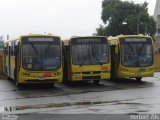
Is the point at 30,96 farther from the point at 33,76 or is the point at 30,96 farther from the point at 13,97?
the point at 33,76

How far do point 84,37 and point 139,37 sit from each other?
3.52 meters

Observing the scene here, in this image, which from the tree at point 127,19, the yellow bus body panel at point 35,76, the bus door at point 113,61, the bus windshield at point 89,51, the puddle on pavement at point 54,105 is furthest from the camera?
the tree at point 127,19

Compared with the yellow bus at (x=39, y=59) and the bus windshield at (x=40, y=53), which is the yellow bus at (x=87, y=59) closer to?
the yellow bus at (x=39, y=59)

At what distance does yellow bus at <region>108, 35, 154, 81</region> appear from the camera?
2497cm

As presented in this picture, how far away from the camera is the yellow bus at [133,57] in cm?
2497

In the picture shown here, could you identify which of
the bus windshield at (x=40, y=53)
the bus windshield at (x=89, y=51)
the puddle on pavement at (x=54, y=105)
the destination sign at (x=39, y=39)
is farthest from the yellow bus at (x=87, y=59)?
the puddle on pavement at (x=54, y=105)

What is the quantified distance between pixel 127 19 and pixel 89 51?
55.5 meters

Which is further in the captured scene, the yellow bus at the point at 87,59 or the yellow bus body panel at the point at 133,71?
the yellow bus body panel at the point at 133,71

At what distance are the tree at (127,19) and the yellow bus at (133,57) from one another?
51072 millimetres

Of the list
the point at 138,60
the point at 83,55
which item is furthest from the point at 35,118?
the point at 138,60

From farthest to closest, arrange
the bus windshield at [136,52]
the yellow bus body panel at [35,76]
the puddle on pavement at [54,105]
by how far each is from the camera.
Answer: the bus windshield at [136,52] → the yellow bus body panel at [35,76] → the puddle on pavement at [54,105]

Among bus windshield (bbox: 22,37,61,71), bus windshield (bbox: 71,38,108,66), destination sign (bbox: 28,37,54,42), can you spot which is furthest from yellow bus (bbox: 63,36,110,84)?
destination sign (bbox: 28,37,54,42)

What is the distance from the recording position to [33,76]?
21.6 meters

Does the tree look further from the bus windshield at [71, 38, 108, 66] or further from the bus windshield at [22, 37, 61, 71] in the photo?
the bus windshield at [22, 37, 61, 71]
